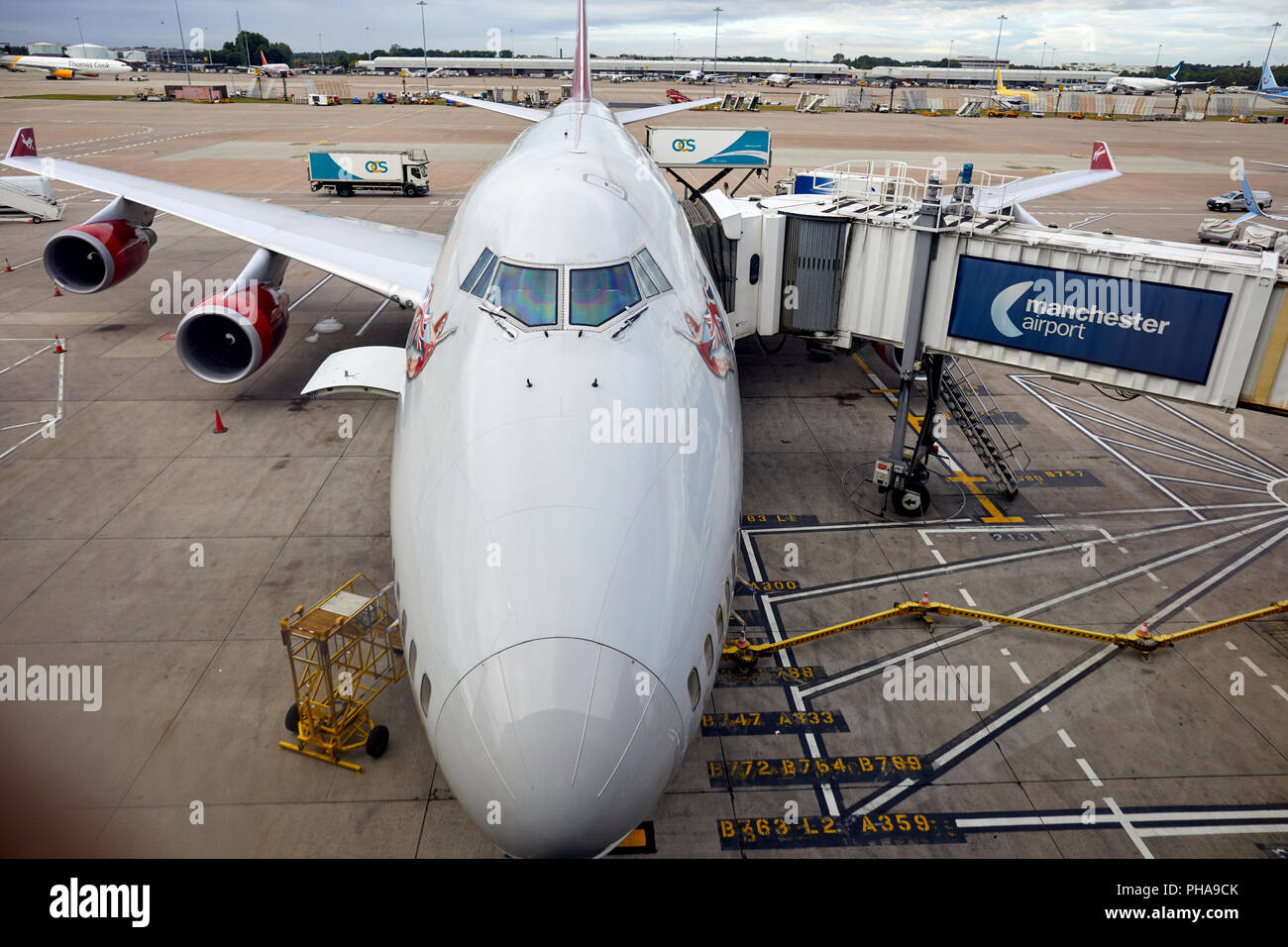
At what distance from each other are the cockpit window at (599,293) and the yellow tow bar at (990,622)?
601cm

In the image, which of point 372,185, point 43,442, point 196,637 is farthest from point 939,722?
point 372,185

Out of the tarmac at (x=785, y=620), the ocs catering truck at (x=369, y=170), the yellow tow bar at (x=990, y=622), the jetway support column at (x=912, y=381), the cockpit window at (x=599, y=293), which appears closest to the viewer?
the cockpit window at (x=599, y=293)

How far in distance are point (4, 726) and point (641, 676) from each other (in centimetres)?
1048

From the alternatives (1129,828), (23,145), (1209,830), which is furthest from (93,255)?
(1209,830)

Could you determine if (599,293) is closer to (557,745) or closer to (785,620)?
(557,745)

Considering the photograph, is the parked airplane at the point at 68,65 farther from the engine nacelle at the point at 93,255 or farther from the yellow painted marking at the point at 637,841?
the yellow painted marking at the point at 637,841

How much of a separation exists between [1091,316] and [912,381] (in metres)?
3.53

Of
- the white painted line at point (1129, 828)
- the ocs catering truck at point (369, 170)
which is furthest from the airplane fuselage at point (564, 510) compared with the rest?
the ocs catering truck at point (369, 170)

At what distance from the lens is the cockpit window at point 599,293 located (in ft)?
29.8

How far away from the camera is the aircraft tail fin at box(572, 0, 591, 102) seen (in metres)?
23.0

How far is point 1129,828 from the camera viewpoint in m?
10.1

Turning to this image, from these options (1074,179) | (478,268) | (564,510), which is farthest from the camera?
(1074,179)
